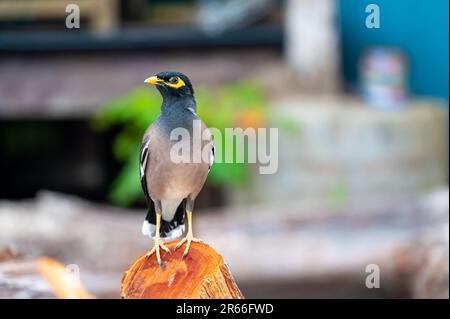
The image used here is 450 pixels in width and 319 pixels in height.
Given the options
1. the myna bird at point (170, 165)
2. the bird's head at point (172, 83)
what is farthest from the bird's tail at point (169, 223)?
the bird's head at point (172, 83)

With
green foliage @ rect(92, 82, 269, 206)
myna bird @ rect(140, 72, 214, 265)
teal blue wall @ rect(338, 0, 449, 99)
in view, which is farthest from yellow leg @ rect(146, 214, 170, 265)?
teal blue wall @ rect(338, 0, 449, 99)

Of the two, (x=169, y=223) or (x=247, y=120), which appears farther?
(x=247, y=120)

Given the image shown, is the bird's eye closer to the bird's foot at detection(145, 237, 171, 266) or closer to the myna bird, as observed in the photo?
the myna bird

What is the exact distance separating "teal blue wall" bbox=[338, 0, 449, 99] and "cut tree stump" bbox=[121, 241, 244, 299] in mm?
7506

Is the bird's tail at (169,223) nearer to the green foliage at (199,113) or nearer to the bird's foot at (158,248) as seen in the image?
the bird's foot at (158,248)

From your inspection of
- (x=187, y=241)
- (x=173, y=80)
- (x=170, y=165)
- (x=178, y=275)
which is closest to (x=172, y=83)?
(x=173, y=80)

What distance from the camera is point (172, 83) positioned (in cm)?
193

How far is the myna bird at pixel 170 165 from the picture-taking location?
1.93m

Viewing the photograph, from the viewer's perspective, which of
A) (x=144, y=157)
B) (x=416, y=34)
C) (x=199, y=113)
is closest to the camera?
(x=144, y=157)

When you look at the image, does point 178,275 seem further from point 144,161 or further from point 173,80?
point 173,80

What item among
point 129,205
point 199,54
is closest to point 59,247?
point 129,205

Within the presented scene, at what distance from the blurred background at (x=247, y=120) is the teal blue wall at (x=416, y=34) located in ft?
0.06

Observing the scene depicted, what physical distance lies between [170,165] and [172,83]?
208 millimetres

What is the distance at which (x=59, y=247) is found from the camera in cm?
646
